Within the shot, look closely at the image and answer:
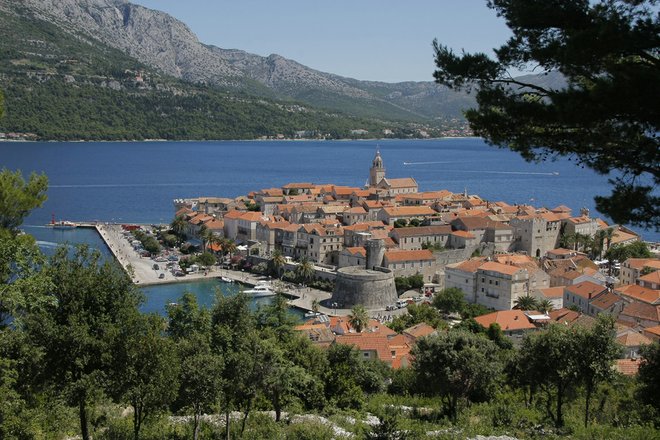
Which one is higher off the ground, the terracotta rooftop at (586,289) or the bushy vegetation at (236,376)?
the bushy vegetation at (236,376)

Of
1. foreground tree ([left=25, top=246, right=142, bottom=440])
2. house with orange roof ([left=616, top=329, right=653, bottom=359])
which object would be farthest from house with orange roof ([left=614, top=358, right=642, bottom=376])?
foreground tree ([left=25, top=246, right=142, bottom=440])

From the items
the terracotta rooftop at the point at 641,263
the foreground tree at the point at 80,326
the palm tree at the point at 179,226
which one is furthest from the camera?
the palm tree at the point at 179,226

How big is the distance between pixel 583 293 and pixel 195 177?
87.7m

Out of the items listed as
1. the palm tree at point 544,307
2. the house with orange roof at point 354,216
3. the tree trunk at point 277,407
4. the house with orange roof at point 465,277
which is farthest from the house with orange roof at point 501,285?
the tree trunk at point 277,407

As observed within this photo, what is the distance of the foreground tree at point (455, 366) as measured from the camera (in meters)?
17.3

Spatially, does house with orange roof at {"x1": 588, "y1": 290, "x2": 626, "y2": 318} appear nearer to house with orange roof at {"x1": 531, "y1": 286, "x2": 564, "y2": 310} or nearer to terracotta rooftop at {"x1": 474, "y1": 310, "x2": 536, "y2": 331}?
house with orange roof at {"x1": 531, "y1": 286, "x2": 564, "y2": 310}

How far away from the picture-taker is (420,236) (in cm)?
5047

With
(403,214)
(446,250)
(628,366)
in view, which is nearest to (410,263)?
(446,250)

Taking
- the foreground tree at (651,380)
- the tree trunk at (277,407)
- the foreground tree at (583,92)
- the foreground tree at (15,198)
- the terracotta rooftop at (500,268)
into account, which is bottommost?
the terracotta rooftop at (500,268)

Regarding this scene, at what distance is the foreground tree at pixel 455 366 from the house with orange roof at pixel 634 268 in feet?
82.5

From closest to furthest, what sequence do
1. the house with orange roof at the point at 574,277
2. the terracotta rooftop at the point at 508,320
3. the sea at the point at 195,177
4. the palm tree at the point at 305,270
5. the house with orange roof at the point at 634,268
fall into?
1. the terracotta rooftop at the point at 508,320
2. the house with orange roof at the point at 634,268
3. the house with orange roof at the point at 574,277
4. the palm tree at the point at 305,270
5. the sea at the point at 195,177

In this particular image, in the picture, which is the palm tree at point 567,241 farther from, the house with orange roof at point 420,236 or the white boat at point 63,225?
the white boat at point 63,225

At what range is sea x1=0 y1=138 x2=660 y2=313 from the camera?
249ft

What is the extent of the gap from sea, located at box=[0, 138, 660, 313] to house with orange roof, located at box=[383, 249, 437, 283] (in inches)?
447
